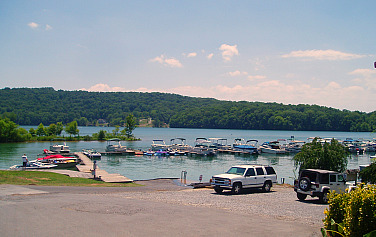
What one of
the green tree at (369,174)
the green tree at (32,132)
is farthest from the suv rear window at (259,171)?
the green tree at (32,132)

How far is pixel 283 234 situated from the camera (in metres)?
10.2

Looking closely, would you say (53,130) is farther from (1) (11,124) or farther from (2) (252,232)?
(2) (252,232)

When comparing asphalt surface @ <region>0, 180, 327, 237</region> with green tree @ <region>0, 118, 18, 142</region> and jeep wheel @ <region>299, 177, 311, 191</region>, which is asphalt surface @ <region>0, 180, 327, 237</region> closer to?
jeep wheel @ <region>299, 177, 311, 191</region>

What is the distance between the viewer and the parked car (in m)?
19.1

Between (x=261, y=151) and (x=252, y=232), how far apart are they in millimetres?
81936

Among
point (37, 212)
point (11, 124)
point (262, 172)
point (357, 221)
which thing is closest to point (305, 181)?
point (262, 172)

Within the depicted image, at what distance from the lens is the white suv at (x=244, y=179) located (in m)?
22.1

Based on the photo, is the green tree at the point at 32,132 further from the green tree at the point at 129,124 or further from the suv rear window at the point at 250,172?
the suv rear window at the point at 250,172

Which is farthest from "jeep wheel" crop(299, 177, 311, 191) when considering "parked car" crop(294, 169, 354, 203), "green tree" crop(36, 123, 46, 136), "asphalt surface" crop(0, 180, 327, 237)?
"green tree" crop(36, 123, 46, 136)

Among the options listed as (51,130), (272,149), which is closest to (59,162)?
(272,149)

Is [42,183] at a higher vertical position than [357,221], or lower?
lower

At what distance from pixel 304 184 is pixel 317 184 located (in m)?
0.69

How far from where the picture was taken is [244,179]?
73.9 feet

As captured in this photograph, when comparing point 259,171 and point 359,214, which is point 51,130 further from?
point 359,214
